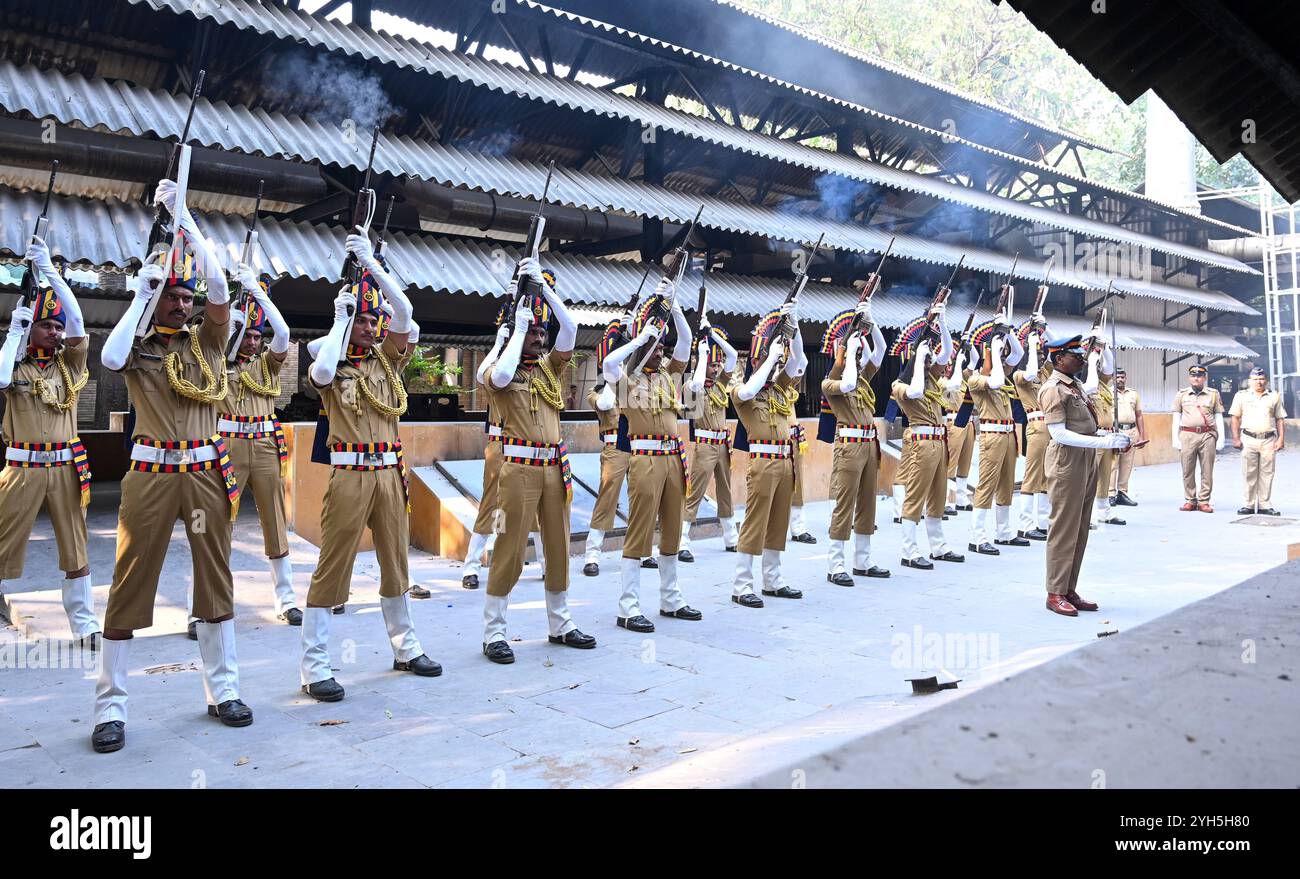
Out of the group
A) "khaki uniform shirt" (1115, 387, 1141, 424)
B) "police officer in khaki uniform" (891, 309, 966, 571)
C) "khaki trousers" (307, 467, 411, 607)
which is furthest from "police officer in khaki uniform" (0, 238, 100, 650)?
"khaki uniform shirt" (1115, 387, 1141, 424)

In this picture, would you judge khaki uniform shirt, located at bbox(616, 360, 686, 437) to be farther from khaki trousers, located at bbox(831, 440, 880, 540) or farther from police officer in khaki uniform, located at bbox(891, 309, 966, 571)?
police officer in khaki uniform, located at bbox(891, 309, 966, 571)

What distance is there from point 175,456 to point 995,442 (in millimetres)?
8324

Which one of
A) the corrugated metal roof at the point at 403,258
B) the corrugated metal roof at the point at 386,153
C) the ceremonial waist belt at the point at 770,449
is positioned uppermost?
the corrugated metal roof at the point at 386,153

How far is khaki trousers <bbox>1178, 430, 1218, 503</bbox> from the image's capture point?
43.2 ft

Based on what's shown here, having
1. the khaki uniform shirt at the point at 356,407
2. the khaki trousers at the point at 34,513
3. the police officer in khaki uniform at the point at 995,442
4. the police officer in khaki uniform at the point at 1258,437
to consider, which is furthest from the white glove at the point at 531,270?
the police officer in khaki uniform at the point at 1258,437

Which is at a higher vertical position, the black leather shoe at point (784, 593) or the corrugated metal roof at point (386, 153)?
the corrugated metal roof at point (386, 153)

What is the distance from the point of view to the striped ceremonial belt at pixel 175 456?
448 cm

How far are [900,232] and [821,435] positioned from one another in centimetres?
1008

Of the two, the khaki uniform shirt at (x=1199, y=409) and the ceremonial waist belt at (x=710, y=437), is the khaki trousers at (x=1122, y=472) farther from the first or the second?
the ceremonial waist belt at (x=710, y=437)

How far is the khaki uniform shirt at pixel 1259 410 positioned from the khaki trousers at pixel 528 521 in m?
10.8

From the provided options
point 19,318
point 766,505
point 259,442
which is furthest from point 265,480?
point 766,505

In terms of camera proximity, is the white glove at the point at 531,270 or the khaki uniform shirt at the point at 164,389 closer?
the khaki uniform shirt at the point at 164,389

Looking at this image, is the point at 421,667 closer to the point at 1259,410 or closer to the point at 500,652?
the point at 500,652
